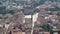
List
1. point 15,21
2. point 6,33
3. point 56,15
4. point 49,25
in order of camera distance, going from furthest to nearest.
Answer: point 56,15, point 15,21, point 49,25, point 6,33

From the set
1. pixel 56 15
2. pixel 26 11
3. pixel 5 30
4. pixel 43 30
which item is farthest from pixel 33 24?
pixel 26 11

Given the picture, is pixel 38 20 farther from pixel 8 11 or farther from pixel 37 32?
pixel 8 11

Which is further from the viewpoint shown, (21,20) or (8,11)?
(8,11)

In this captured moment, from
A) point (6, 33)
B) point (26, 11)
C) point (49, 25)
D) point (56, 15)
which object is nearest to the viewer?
point (6, 33)

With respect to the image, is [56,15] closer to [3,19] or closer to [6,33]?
[3,19]

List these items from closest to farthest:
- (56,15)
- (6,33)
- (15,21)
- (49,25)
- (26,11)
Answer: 1. (6,33)
2. (49,25)
3. (15,21)
4. (56,15)
5. (26,11)

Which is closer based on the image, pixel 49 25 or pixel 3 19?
pixel 49 25

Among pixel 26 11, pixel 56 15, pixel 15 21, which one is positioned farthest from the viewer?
pixel 26 11

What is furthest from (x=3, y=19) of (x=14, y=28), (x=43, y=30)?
(x=43, y=30)

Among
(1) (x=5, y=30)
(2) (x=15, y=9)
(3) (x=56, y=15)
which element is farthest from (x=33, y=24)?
(2) (x=15, y=9)
